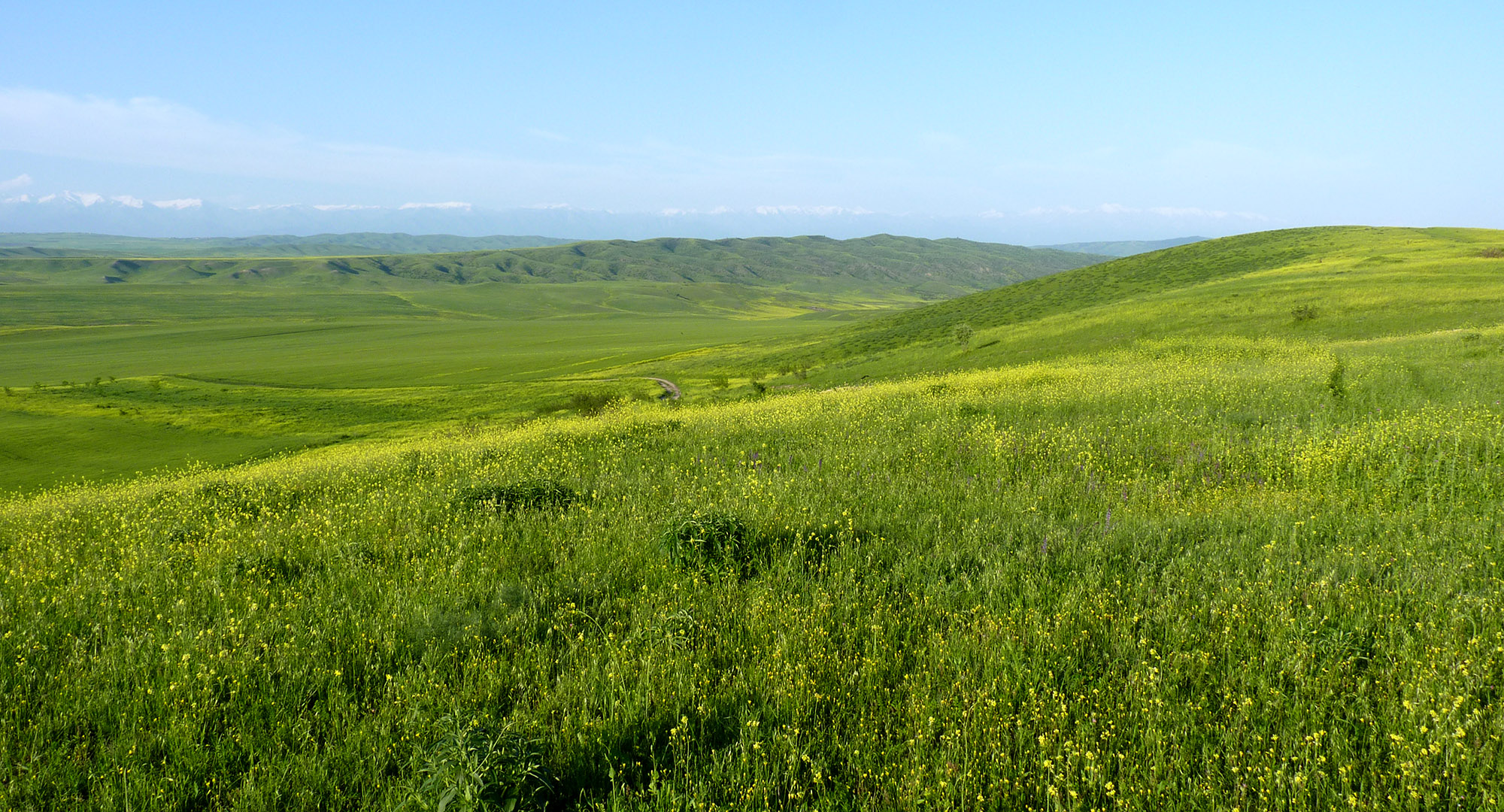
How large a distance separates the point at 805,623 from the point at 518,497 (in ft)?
15.7

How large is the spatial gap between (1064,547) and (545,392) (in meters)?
59.4

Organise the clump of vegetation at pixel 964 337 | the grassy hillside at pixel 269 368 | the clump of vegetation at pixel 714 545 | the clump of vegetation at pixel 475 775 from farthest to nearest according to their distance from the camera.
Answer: the clump of vegetation at pixel 964 337
the grassy hillside at pixel 269 368
the clump of vegetation at pixel 714 545
the clump of vegetation at pixel 475 775

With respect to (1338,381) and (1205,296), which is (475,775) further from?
(1205,296)

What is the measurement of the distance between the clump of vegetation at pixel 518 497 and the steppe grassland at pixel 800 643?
12 cm

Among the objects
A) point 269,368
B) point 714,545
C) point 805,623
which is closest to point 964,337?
point 714,545

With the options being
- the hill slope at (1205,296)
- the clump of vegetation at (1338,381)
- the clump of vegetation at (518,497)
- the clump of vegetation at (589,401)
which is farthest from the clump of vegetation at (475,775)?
the clump of vegetation at (589,401)

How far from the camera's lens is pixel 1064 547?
22.0 feet

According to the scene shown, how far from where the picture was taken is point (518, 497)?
8570 mm

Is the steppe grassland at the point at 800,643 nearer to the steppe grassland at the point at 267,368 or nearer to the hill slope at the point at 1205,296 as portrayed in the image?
the hill slope at the point at 1205,296

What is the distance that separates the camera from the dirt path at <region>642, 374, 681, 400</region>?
178ft

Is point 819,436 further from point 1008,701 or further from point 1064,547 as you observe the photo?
point 1008,701

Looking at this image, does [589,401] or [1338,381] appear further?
[589,401]

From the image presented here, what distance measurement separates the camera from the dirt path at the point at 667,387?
5412cm

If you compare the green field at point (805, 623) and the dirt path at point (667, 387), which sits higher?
the green field at point (805, 623)
